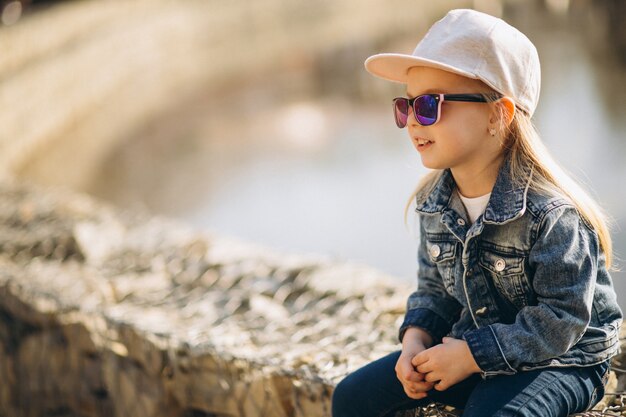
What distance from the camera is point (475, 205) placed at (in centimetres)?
177

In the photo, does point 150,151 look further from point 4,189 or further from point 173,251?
point 173,251

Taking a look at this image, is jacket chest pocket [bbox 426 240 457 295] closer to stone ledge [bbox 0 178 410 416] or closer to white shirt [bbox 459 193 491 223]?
white shirt [bbox 459 193 491 223]

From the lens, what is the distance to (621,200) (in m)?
6.14

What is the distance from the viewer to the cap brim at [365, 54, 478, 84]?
164cm

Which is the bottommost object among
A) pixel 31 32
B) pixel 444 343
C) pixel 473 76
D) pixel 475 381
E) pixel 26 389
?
pixel 26 389

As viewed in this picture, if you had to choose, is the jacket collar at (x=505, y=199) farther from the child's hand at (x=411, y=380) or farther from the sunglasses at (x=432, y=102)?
the child's hand at (x=411, y=380)

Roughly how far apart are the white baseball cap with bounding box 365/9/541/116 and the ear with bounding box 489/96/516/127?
0.01 metres

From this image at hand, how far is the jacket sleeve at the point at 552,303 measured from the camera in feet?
5.19

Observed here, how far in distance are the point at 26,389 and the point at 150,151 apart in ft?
22.0

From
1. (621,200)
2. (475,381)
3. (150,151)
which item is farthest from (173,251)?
(150,151)

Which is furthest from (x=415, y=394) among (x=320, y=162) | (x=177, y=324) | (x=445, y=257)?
(x=320, y=162)

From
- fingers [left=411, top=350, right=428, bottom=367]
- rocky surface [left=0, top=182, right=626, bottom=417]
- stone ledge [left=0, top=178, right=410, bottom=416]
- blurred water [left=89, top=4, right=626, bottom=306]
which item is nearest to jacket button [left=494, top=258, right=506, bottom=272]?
fingers [left=411, top=350, right=428, bottom=367]

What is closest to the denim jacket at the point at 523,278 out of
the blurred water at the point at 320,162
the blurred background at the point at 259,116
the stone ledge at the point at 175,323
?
the stone ledge at the point at 175,323

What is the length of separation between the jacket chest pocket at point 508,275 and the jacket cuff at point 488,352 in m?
0.09
